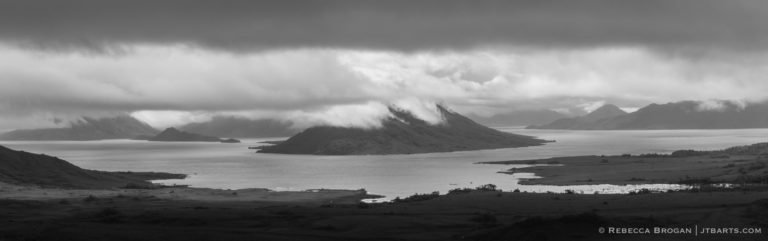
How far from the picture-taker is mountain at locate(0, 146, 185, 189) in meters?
134

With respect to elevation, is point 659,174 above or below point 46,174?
below

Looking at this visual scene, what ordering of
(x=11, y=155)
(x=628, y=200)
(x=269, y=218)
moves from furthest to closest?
(x=11, y=155) < (x=628, y=200) < (x=269, y=218)

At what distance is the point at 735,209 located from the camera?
6338cm

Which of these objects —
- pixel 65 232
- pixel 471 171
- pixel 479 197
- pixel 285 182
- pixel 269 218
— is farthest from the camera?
pixel 471 171

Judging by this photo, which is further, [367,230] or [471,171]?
[471,171]

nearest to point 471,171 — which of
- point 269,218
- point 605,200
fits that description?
point 605,200

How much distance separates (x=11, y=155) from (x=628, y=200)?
119279 mm

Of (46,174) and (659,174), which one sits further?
(659,174)

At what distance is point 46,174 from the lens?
142125 millimetres

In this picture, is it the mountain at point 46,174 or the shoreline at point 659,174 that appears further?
the mountain at point 46,174

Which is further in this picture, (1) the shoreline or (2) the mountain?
(2) the mountain

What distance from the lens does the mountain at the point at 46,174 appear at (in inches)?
5290

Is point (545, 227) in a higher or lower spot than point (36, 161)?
lower

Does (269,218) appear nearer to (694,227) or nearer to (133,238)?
(133,238)
